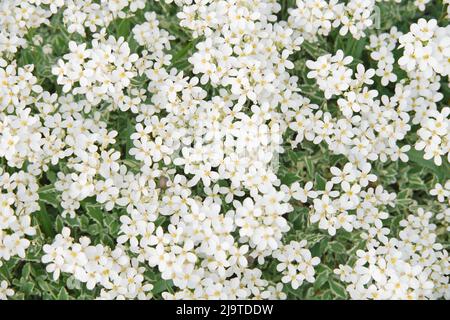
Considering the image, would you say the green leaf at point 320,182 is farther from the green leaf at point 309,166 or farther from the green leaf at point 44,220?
the green leaf at point 44,220

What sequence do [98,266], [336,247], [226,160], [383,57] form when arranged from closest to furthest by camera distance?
[98,266]
[226,160]
[336,247]
[383,57]

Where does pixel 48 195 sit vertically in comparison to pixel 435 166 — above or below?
below

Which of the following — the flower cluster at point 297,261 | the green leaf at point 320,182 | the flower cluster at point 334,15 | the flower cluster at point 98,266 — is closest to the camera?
the flower cluster at point 98,266

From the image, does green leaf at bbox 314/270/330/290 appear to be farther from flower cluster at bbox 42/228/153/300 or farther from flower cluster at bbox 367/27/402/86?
flower cluster at bbox 367/27/402/86

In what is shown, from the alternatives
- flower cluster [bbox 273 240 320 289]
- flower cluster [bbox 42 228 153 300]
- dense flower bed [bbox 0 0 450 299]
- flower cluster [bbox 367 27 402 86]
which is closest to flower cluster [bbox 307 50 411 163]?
dense flower bed [bbox 0 0 450 299]

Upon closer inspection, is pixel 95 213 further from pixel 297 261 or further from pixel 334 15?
pixel 334 15

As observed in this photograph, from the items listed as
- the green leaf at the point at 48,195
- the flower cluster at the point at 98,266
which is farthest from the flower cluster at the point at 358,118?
the green leaf at the point at 48,195

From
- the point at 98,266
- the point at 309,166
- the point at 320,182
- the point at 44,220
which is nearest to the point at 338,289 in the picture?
the point at 320,182
